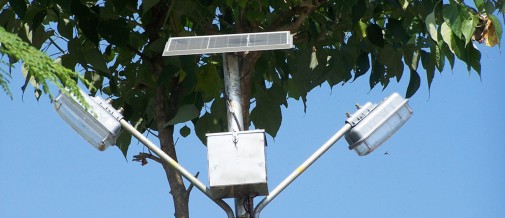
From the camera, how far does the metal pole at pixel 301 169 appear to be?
484 centimetres

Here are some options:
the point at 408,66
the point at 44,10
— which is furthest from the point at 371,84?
the point at 44,10

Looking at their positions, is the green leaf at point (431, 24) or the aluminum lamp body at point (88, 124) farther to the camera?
the green leaf at point (431, 24)

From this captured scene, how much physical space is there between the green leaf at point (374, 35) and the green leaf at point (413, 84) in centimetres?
34

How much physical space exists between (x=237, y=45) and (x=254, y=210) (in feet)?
2.01

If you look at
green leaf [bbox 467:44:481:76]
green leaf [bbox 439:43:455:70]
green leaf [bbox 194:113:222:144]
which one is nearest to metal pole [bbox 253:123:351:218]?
green leaf [bbox 467:44:481:76]

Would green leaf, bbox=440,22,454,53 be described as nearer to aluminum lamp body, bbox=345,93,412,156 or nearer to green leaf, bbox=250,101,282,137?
aluminum lamp body, bbox=345,93,412,156

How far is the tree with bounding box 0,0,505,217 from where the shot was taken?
236 inches

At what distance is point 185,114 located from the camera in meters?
5.82

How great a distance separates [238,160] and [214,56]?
2.04 metres

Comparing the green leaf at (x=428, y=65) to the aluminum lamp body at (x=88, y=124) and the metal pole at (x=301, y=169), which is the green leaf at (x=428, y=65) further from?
the aluminum lamp body at (x=88, y=124)

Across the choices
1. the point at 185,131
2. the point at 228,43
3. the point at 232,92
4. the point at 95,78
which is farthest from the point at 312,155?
the point at 95,78

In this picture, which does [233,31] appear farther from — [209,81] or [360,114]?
[360,114]

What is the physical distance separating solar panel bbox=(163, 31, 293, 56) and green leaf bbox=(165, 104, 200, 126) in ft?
2.97

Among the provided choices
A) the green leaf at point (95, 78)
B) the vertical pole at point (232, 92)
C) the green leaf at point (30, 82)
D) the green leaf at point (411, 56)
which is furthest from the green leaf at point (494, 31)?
the green leaf at point (95, 78)
